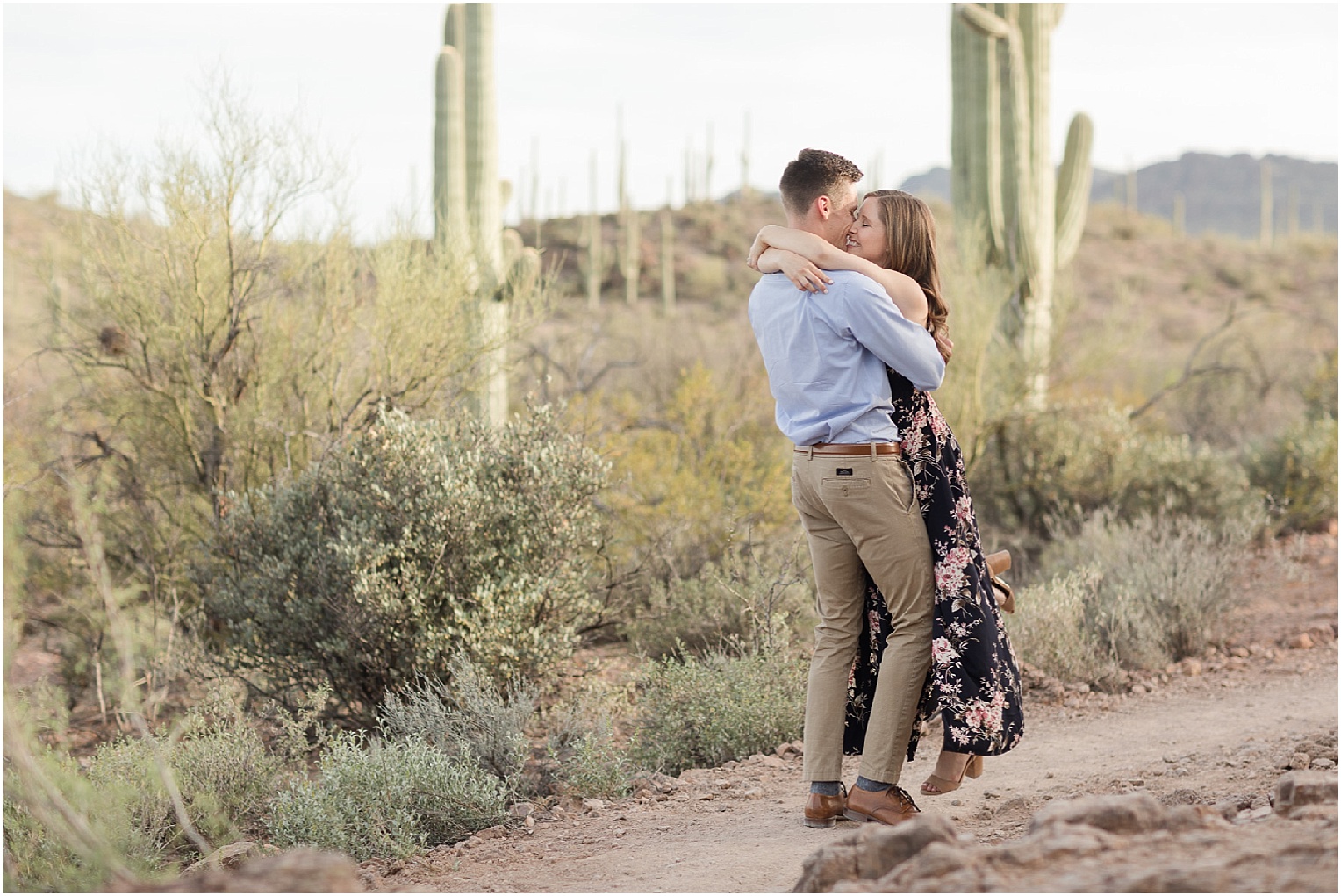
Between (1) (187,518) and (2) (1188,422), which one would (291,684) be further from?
(2) (1188,422)

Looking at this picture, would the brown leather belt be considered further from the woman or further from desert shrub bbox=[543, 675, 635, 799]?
desert shrub bbox=[543, 675, 635, 799]

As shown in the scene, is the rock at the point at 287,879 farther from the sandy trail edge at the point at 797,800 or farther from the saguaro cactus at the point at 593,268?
the saguaro cactus at the point at 593,268

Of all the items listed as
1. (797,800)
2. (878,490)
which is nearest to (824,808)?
(797,800)

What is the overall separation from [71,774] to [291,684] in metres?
1.78

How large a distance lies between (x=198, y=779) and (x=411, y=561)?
4.70 feet

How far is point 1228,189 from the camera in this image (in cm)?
8656

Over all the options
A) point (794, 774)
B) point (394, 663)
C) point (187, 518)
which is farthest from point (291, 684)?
point (794, 774)

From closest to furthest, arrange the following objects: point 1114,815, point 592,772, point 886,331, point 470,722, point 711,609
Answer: point 1114,815, point 886,331, point 592,772, point 470,722, point 711,609

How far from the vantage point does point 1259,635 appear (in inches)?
296

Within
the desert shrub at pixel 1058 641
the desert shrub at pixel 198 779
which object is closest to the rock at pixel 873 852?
the desert shrub at pixel 198 779

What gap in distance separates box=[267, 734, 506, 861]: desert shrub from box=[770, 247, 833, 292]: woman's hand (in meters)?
2.37

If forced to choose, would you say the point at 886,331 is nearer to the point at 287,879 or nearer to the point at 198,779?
the point at 287,879

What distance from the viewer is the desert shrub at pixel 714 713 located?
5.30m

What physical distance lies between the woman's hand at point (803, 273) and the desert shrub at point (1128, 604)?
12.1ft
